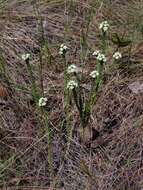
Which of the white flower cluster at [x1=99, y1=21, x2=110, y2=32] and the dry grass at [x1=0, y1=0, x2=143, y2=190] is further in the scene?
the white flower cluster at [x1=99, y1=21, x2=110, y2=32]

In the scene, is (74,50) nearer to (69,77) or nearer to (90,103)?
(69,77)

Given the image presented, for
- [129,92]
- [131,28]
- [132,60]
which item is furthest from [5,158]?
[131,28]

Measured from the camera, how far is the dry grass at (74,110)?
7.70 feet

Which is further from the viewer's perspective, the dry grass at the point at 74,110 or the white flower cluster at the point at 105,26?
the white flower cluster at the point at 105,26

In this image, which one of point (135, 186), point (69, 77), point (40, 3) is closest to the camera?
point (135, 186)

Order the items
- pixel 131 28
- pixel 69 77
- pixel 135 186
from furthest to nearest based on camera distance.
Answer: pixel 131 28 < pixel 69 77 < pixel 135 186

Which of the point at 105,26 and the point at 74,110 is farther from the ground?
the point at 105,26

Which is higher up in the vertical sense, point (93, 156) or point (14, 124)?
point (14, 124)

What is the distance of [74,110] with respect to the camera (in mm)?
2582

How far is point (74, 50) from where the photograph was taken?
2959 millimetres

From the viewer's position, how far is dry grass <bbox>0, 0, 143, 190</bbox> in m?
2.35

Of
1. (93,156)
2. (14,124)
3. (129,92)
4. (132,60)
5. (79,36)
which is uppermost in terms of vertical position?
(79,36)

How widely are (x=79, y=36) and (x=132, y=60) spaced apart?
0.40 metres

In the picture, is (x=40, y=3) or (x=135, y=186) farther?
(x=40, y=3)
